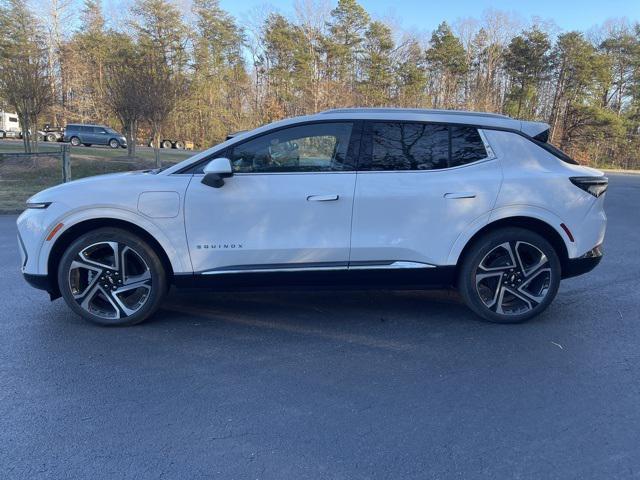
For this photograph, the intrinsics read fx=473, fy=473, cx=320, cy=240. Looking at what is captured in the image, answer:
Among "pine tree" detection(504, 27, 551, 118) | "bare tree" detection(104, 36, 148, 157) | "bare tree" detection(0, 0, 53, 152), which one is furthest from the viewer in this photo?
"pine tree" detection(504, 27, 551, 118)

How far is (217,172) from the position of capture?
12.0 feet

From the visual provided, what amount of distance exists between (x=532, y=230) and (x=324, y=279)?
1.86m

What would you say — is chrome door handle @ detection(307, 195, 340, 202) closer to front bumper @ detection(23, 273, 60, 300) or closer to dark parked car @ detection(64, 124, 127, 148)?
front bumper @ detection(23, 273, 60, 300)

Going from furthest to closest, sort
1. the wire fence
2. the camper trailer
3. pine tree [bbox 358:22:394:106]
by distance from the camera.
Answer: pine tree [bbox 358:22:394:106] < the camper trailer < the wire fence

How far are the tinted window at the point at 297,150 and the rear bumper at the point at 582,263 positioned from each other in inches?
83.7

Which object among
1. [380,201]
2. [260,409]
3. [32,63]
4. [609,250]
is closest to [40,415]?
[260,409]

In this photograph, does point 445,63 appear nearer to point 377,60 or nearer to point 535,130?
point 377,60

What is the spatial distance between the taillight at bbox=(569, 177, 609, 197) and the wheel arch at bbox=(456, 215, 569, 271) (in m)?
0.42

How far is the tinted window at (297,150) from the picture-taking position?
3859 millimetres

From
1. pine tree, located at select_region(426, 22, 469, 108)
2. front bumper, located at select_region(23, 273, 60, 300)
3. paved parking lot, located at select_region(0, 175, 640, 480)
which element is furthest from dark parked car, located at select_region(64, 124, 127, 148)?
front bumper, located at select_region(23, 273, 60, 300)

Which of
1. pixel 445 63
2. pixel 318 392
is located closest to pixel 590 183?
pixel 318 392

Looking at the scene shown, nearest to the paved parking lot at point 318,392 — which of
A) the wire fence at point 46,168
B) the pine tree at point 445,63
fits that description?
the wire fence at point 46,168

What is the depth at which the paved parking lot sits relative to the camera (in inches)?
91.7

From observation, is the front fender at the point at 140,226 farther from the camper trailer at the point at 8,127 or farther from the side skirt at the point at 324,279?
the camper trailer at the point at 8,127
